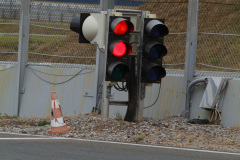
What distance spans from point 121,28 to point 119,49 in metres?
0.37

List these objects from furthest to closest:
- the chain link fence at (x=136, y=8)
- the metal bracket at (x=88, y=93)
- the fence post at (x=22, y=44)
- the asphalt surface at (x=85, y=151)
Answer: the fence post at (x=22, y=44), the metal bracket at (x=88, y=93), the chain link fence at (x=136, y=8), the asphalt surface at (x=85, y=151)

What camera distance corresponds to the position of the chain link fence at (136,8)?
534 inches

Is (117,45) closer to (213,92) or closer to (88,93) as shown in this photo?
(213,92)

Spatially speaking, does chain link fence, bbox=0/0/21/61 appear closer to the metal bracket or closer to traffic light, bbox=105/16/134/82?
the metal bracket

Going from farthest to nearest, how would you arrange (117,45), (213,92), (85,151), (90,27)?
(213,92) → (90,27) → (117,45) → (85,151)

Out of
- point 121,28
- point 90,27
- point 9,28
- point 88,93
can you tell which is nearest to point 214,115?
point 121,28

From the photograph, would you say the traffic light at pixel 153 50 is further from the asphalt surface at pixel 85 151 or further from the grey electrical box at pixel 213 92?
the asphalt surface at pixel 85 151

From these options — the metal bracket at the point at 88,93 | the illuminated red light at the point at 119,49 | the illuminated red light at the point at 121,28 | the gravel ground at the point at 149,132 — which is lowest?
the gravel ground at the point at 149,132

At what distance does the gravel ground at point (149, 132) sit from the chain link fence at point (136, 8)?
165cm

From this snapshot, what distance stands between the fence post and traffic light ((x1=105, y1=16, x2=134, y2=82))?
13.8 ft

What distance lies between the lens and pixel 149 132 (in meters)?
11.5

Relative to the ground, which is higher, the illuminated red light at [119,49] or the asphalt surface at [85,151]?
the illuminated red light at [119,49]

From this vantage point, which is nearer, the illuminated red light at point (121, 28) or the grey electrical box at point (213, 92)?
the illuminated red light at point (121, 28)

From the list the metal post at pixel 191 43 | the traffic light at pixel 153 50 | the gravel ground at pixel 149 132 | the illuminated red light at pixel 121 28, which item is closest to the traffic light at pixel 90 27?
the illuminated red light at pixel 121 28
